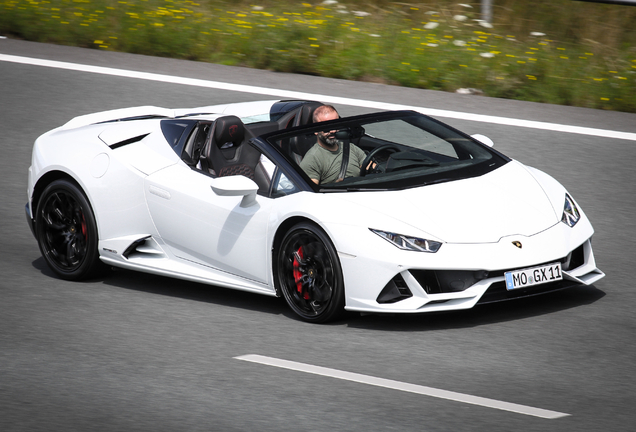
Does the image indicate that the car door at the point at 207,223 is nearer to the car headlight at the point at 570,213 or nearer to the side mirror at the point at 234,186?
the side mirror at the point at 234,186

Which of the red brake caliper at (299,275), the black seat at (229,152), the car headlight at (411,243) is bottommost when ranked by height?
the red brake caliper at (299,275)

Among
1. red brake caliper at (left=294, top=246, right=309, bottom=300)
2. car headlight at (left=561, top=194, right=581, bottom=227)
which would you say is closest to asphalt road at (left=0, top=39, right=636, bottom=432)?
red brake caliper at (left=294, top=246, right=309, bottom=300)

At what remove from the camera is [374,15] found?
15.1m

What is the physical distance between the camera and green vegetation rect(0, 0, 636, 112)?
40.3 feet

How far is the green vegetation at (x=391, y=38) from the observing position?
12.3 meters

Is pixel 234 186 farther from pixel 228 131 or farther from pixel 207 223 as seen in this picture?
pixel 228 131

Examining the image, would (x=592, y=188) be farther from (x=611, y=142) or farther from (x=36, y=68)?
(x=36, y=68)

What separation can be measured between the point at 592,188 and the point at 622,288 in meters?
2.49

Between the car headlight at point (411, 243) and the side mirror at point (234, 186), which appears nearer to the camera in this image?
the car headlight at point (411, 243)

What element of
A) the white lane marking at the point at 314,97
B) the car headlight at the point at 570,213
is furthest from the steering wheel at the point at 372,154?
the white lane marking at the point at 314,97

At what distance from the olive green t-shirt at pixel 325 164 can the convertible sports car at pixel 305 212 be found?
0.05m

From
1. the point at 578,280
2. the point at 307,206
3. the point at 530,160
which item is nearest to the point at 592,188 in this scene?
the point at 530,160

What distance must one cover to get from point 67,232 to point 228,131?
154 centimetres

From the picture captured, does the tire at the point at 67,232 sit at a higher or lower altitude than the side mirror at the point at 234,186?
lower
